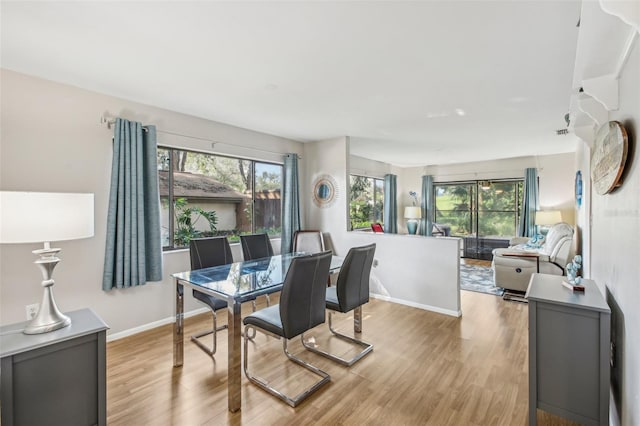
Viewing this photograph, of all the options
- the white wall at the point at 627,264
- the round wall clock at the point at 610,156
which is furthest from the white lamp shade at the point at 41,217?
the round wall clock at the point at 610,156

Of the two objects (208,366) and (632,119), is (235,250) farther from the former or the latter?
(632,119)

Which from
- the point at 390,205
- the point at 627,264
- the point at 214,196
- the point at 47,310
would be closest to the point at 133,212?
the point at 214,196

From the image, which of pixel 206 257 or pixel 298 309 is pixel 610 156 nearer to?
pixel 298 309

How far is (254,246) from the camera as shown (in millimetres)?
3613

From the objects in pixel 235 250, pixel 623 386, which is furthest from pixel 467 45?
pixel 235 250

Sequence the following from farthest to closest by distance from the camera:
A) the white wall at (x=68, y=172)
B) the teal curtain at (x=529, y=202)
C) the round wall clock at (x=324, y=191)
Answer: the teal curtain at (x=529, y=202)
the round wall clock at (x=324, y=191)
the white wall at (x=68, y=172)

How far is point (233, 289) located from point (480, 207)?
24.1 feet

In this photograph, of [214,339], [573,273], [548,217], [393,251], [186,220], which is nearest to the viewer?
[573,273]

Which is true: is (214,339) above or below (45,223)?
below

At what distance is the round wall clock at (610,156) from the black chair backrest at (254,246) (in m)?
3.07

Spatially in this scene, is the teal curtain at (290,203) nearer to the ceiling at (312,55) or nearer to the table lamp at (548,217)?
the ceiling at (312,55)

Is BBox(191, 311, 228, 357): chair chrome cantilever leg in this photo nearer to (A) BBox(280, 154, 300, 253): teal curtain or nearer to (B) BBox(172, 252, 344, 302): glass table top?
(B) BBox(172, 252, 344, 302): glass table top

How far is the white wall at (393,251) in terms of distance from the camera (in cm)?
374

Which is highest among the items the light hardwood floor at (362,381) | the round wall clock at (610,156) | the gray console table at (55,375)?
the round wall clock at (610,156)
